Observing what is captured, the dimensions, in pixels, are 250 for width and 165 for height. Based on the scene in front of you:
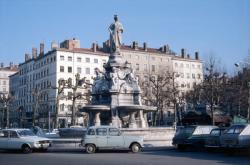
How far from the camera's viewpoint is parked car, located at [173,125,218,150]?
24797 mm

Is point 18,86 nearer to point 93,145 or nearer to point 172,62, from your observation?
point 172,62

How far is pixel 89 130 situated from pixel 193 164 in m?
8.51

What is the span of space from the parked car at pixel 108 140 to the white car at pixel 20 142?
2.76 m

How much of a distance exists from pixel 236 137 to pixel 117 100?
13.7 m

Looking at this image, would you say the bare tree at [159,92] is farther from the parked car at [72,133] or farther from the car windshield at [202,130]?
the car windshield at [202,130]

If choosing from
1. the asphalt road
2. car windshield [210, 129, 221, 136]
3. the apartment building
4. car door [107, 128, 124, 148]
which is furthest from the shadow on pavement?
the apartment building

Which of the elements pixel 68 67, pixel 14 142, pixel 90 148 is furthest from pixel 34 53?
pixel 90 148

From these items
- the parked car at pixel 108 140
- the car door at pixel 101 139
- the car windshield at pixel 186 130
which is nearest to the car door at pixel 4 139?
the parked car at pixel 108 140

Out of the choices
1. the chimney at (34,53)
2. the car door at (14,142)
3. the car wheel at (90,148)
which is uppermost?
the chimney at (34,53)

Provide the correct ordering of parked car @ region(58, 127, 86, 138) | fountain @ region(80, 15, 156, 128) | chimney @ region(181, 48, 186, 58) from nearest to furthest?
parked car @ region(58, 127, 86, 138) < fountain @ region(80, 15, 156, 128) < chimney @ region(181, 48, 186, 58)

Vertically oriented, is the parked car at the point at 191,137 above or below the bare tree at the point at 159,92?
below

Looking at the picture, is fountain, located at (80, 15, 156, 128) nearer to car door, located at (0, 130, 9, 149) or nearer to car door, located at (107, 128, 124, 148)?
car door, located at (0, 130, 9, 149)

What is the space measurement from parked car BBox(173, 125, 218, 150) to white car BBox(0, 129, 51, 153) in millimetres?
8170

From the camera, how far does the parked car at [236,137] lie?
20.6 meters
